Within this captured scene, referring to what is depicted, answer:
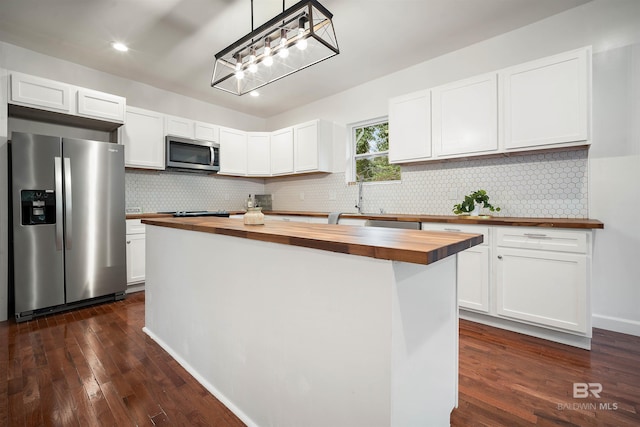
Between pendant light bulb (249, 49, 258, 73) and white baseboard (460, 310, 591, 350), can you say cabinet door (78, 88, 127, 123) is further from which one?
white baseboard (460, 310, 591, 350)

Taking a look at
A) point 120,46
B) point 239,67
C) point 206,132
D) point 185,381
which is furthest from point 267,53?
point 206,132

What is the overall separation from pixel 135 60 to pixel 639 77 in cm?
476

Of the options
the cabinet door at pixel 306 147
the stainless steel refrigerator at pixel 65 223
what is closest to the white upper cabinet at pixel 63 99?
the stainless steel refrigerator at pixel 65 223

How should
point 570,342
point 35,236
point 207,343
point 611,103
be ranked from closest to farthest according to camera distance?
point 207,343 → point 570,342 → point 611,103 → point 35,236

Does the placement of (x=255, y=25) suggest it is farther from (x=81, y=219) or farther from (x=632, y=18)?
(x=632, y=18)

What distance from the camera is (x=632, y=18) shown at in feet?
7.55

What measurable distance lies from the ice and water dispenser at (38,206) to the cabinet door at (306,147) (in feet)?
Result: 9.39

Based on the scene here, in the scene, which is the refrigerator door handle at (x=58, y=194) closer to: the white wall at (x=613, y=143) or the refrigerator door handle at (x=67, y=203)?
the refrigerator door handle at (x=67, y=203)

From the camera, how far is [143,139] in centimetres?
366

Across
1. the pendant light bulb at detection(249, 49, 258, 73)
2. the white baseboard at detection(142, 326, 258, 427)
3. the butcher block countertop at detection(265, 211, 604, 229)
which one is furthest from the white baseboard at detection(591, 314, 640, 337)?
the pendant light bulb at detection(249, 49, 258, 73)

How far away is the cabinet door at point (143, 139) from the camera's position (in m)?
3.54

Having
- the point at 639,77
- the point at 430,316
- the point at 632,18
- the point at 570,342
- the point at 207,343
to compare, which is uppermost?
the point at 632,18

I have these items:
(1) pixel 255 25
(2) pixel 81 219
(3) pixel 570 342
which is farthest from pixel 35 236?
(3) pixel 570 342

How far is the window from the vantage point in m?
3.92
